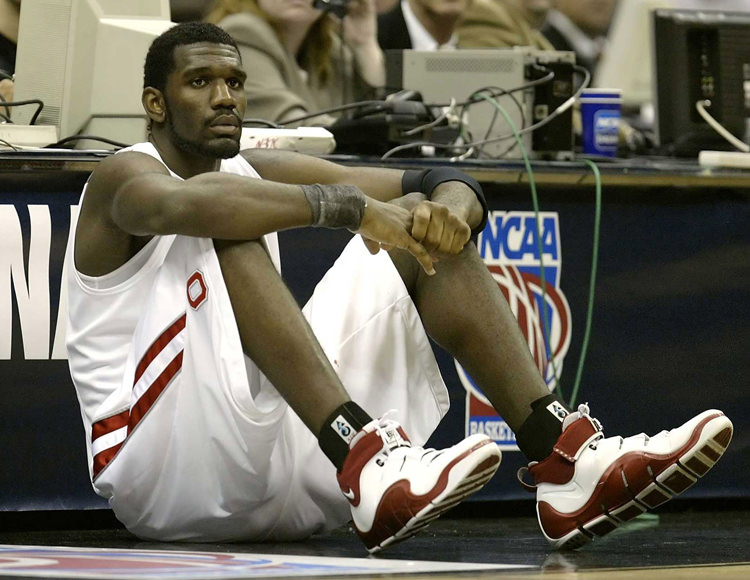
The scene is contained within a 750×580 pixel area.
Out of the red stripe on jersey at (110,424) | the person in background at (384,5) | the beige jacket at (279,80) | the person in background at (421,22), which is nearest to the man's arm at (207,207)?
the red stripe on jersey at (110,424)

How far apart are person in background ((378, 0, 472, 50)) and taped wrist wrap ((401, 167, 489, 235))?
92.8 inches

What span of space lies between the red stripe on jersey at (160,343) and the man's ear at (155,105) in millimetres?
452

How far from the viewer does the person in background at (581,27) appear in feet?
19.7

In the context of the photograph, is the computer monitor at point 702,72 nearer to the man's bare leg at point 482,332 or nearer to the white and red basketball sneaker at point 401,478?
the man's bare leg at point 482,332

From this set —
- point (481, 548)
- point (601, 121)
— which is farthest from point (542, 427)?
point (601, 121)

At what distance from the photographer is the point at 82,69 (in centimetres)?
316

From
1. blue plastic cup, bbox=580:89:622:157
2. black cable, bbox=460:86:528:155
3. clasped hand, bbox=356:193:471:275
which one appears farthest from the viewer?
blue plastic cup, bbox=580:89:622:157

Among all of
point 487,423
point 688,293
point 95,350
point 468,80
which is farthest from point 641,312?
point 95,350

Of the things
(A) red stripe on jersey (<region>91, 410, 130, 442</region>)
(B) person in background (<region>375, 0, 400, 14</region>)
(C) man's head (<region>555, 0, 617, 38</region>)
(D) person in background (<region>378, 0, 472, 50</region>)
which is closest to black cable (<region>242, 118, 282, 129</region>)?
(A) red stripe on jersey (<region>91, 410, 130, 442</region>)

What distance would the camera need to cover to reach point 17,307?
2.89 m

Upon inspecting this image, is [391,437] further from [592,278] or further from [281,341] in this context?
[592,278]

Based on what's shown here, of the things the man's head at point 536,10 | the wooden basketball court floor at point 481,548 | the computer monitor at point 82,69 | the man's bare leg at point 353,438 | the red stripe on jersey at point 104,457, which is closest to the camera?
the wooden basketball court floor at point 481,548

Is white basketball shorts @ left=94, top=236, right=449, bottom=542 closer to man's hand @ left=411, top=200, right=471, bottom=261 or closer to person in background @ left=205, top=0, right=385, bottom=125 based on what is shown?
man's hand @ left=411, top=200, right=471, bottom=261

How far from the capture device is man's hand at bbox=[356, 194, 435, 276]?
2322 mm
